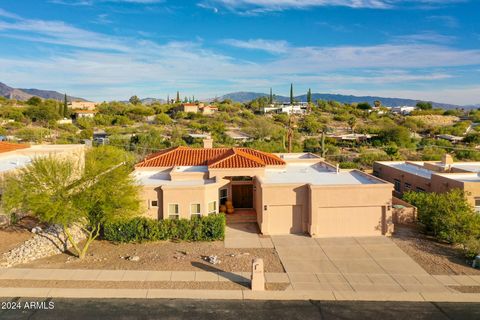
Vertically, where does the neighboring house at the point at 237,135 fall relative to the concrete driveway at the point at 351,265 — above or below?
above

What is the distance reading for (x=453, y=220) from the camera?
2009 centimetres

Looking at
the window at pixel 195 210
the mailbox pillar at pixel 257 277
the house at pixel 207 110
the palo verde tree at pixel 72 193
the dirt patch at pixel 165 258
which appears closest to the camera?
the mailbox pillar at pixel 257 277

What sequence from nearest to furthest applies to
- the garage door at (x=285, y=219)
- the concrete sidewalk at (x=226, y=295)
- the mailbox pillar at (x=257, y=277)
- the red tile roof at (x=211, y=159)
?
1. the concrete sidewalk at (x=226, y=295)
2. the mailbox pillar at (x=257, y=277)
3. the garage door at (x=285, y=219)
4. the red tile roof at (x=211, y=159)

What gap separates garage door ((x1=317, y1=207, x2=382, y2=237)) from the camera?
21594mm

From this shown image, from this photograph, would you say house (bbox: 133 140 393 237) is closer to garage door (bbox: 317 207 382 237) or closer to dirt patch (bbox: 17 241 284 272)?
garage door (bbox: 317 207 382 237)

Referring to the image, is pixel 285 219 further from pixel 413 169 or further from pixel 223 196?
pixel 413 169

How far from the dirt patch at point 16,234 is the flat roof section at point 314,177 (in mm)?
13747

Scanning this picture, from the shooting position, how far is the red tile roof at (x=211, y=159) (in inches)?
988

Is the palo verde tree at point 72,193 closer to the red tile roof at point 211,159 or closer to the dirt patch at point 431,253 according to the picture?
the red tile roof at point 211,159

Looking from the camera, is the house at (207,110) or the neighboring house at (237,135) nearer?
the neighboring house at (237,135)

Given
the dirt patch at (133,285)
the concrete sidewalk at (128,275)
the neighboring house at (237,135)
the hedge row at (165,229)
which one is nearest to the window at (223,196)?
the hedge row at (165,229)

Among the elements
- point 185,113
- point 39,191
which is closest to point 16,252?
point 39,191

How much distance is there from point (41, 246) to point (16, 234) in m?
2.96

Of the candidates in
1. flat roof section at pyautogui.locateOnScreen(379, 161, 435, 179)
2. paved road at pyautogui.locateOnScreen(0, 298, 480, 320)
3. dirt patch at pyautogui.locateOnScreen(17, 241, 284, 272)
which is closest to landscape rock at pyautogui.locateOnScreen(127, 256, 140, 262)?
dirt patch at pyautogui.locateOnScreen(17, 241, 284, 272)
